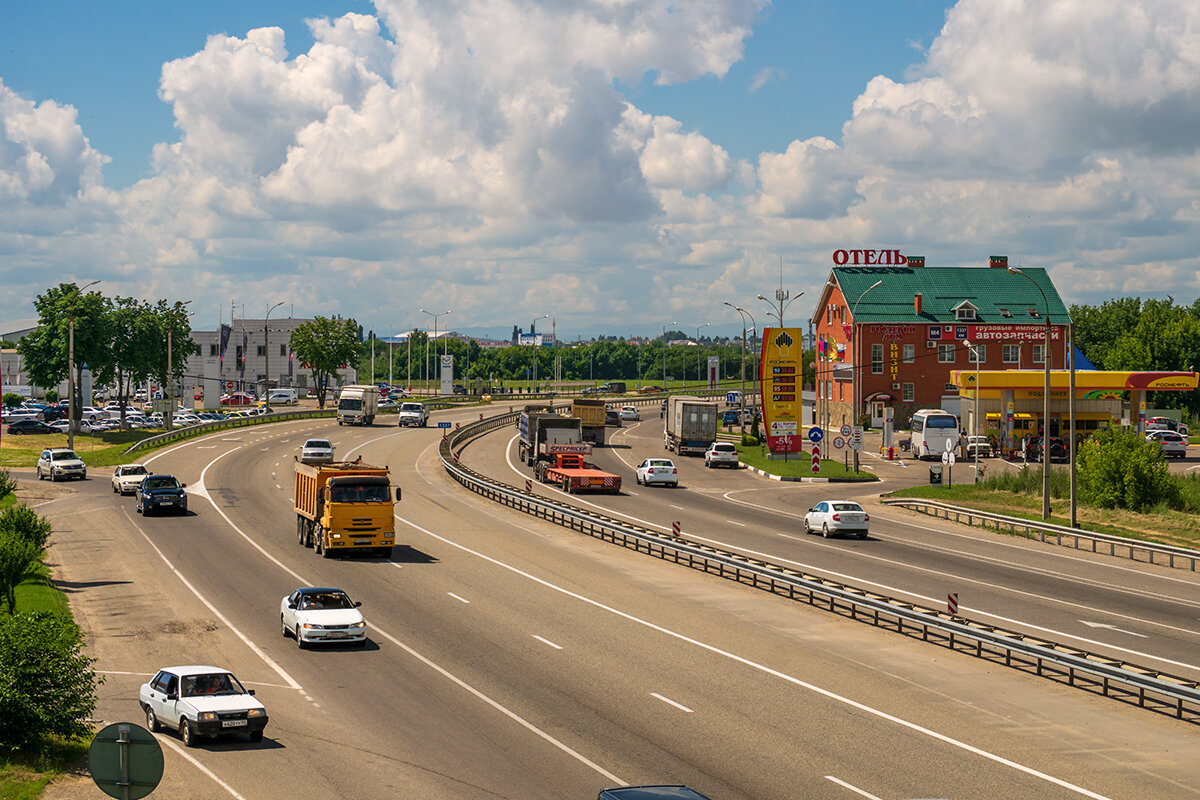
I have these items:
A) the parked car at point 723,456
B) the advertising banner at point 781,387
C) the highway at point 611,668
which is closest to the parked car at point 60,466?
the highway at point 611,668

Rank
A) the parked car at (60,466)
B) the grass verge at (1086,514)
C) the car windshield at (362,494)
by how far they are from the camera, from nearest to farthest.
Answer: the car windshield at (362,494)
the grass verge at (1086,514)
the parked car at (60,466)

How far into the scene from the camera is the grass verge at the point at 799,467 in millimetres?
→ 70250

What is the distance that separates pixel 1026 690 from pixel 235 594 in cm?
2153

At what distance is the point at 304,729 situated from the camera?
65.1ft

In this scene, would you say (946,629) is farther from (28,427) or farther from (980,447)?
(28,427)

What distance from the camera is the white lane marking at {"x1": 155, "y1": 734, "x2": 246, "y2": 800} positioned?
659 inches

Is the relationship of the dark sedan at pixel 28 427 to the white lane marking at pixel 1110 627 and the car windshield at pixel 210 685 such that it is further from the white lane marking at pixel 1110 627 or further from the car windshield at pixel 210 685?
the white lane marking at pixel 1110 627

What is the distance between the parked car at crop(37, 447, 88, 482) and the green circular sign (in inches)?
2400

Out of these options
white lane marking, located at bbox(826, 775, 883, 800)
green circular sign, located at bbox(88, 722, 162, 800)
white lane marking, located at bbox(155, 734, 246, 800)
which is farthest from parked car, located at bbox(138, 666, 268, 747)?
white lane marking, located at bbox(826, 775, 883, 800)

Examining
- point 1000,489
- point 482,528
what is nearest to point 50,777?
point 482,528

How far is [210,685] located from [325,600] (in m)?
7.46

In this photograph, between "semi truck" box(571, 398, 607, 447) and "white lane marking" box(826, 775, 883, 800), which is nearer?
"white lane marking" box(826, 775, 883, 800)

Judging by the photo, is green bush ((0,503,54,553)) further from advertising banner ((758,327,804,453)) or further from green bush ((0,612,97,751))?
advertising banner ((758,327,804,453))

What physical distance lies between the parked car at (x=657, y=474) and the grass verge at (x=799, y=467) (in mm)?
9131
